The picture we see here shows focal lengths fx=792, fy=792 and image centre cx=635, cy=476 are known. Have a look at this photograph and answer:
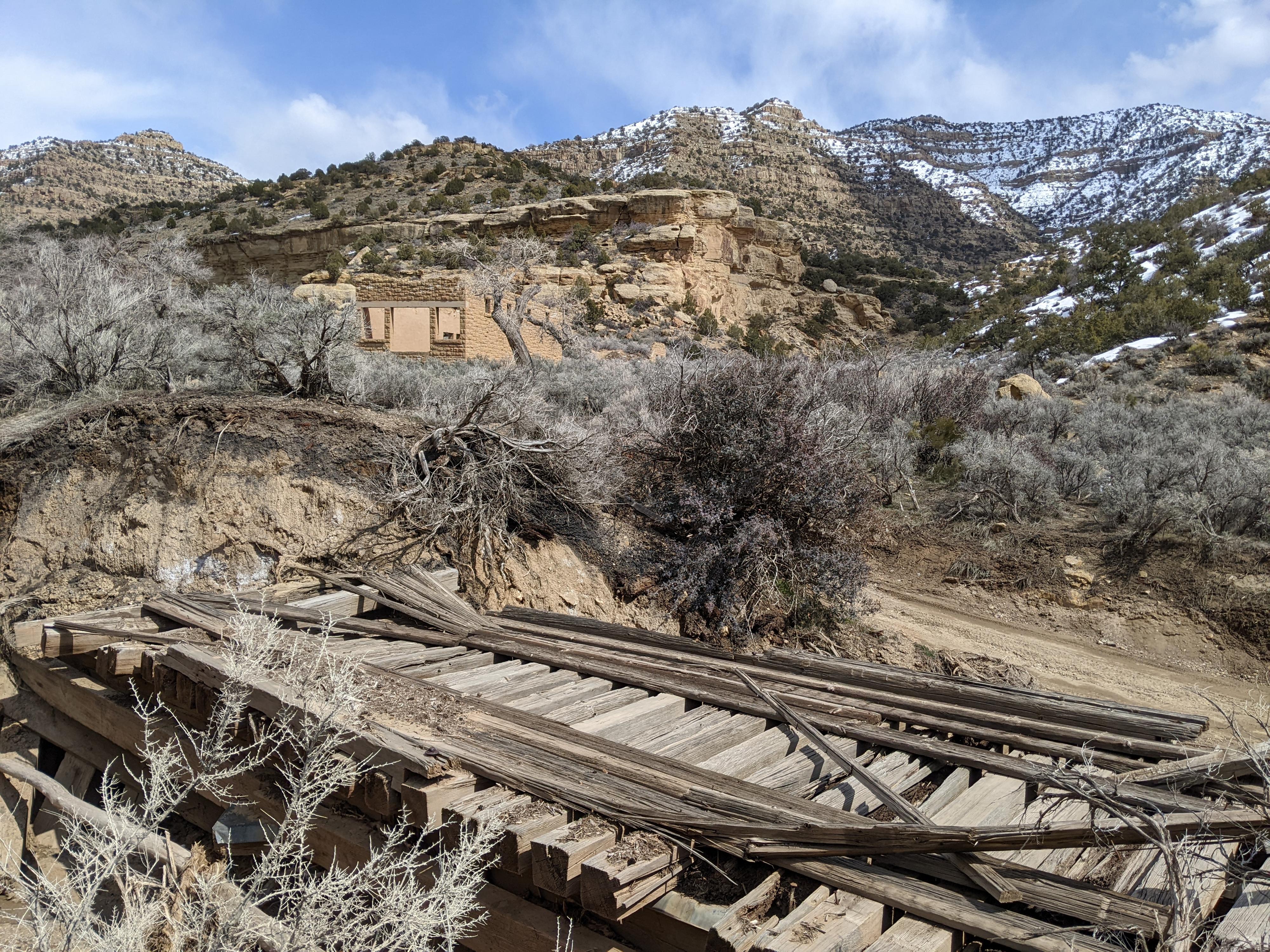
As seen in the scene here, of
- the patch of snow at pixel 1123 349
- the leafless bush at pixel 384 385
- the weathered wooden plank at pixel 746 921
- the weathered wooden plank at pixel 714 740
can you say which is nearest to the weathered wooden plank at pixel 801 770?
the weathered wooden plank at pixel 714 740

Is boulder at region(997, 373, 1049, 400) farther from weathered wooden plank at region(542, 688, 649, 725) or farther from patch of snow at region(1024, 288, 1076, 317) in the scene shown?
patch of snow at region(1024, 288, 1076, 317)

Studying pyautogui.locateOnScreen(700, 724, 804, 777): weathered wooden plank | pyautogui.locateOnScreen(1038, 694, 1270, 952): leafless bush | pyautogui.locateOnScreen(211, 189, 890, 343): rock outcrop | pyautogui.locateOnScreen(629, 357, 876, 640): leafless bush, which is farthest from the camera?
pyautogui.locateOnScreen(211, 189, 890, 343): rock outcrop

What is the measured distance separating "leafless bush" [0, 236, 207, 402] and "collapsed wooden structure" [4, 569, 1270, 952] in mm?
4607

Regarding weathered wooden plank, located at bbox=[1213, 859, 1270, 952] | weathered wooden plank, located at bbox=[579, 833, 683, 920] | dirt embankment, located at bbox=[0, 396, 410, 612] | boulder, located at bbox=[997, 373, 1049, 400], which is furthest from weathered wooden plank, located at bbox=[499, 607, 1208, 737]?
boulder, located at bbox=[997, 373, 1049, 400]

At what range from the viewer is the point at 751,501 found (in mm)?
8219

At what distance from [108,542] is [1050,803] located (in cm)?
748

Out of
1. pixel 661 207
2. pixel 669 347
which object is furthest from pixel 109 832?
pixel 661 207

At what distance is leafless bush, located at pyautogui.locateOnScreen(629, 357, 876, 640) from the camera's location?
25.6 feet

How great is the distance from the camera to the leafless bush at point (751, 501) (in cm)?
781

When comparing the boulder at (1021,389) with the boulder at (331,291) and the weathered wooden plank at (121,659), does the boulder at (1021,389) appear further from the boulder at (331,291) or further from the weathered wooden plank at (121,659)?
the boulder at (331,291)

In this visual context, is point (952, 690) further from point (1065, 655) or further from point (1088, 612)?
point (1088, 612)

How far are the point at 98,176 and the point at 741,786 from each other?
64.7 meters

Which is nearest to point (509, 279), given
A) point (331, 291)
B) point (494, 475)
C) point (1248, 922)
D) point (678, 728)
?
point (494, 475)

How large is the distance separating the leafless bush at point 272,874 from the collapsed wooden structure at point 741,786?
0.18 metres
